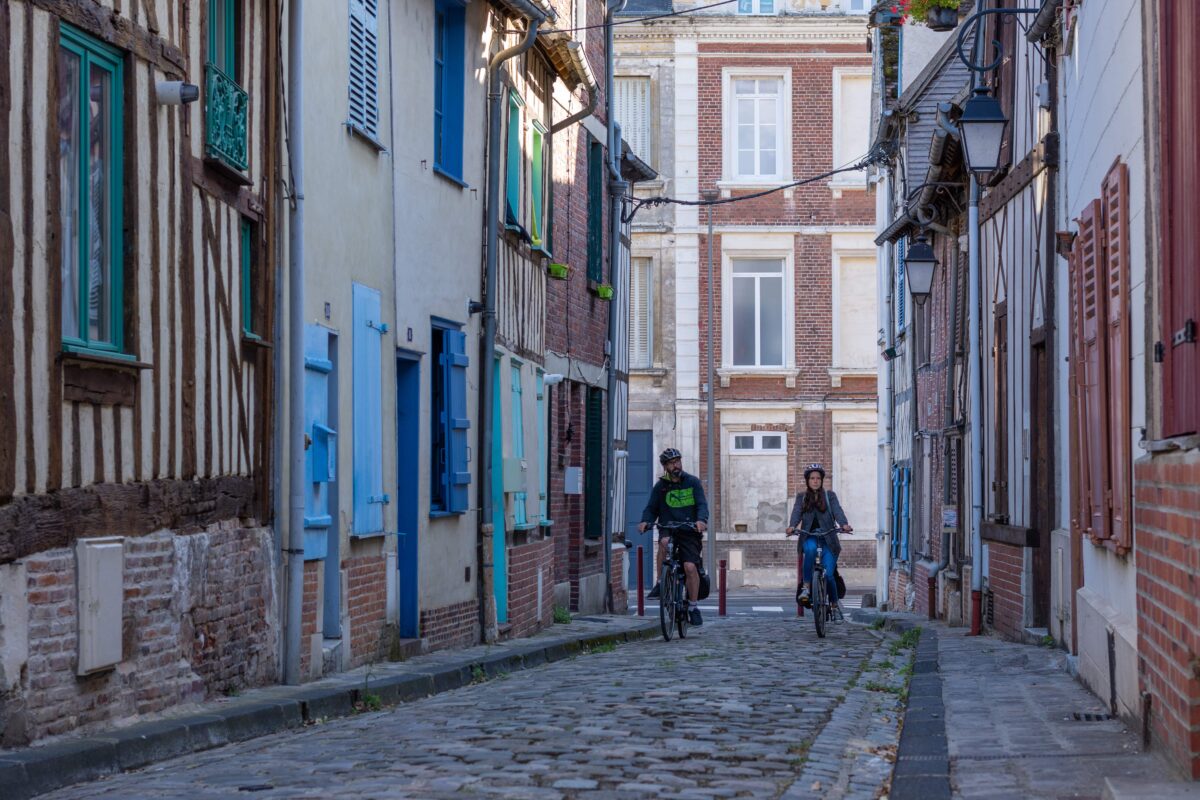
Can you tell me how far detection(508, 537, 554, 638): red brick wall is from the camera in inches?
687

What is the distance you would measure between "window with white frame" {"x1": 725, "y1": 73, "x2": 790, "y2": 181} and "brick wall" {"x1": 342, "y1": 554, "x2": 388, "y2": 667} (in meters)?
26.5

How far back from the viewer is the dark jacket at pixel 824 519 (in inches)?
695

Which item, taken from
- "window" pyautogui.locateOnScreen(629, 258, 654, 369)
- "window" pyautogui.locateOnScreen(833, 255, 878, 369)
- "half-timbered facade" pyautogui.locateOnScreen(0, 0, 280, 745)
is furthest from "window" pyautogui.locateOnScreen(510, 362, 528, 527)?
"window" pyautogui.locateOnScreen(833, 255, 878, 369)

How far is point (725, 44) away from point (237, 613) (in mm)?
29871

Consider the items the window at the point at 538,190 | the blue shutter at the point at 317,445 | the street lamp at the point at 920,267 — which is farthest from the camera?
the street lamp at the point at 920,267

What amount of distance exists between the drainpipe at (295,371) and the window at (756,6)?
1115 inches

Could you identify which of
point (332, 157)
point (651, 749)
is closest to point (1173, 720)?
point (651, 749)

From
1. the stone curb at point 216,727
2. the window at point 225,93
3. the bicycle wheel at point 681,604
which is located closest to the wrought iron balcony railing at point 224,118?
the window at point 225,93

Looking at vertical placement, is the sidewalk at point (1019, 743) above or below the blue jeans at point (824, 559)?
below

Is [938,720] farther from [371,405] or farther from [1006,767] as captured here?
[371,405]

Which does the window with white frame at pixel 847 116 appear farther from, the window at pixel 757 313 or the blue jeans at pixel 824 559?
the blue jeans at pixel 824 559

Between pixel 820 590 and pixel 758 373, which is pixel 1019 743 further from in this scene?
pixel 758 373

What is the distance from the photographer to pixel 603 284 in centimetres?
2406

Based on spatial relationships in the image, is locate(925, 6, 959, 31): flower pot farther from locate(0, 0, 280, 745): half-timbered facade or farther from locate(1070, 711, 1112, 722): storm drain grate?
locate(1070, 711, 1112, 722): storm drain grate
